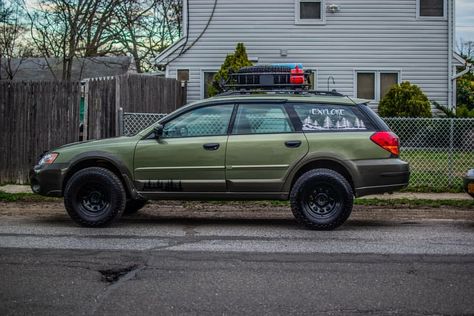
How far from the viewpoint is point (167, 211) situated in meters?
11.0

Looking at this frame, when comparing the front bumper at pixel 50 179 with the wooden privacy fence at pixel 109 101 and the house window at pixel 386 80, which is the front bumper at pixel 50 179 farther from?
the house window at pixel 386 80

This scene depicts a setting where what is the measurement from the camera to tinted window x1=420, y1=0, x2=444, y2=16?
20344 mm

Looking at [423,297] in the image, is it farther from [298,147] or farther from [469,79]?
[469,79]

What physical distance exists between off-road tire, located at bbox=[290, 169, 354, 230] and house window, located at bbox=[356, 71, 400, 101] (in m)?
12.1

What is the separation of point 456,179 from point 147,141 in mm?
6282

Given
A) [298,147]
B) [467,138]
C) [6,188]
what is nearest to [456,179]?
[467,138]

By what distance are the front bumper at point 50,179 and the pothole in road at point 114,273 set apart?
295 cm

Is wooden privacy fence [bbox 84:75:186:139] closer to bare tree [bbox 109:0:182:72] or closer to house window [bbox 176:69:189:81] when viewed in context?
house window [bbox 176:69:189:81]

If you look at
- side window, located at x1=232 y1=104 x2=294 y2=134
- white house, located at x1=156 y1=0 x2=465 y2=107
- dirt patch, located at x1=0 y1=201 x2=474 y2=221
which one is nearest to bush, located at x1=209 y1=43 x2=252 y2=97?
white house, located at x1=156 y1=0 x2=465 y2=107

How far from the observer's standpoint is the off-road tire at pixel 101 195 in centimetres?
912

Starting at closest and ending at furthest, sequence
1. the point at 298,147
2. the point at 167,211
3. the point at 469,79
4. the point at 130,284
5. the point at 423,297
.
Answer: the point at 423,297 < the point at 130,284 < the point at 298,147 < the point at 167,211 < the point at 469,79

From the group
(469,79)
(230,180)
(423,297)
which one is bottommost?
(423,297)

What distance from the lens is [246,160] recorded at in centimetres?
908

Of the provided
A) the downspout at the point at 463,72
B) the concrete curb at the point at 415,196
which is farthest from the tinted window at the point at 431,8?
A: the concrete curb at the point at 415,196
